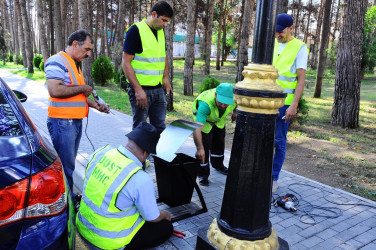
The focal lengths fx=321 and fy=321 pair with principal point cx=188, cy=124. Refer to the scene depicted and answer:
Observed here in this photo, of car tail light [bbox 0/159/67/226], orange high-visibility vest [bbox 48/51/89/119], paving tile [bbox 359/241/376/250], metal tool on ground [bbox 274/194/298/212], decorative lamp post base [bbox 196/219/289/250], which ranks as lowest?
paving tile [bbox 359/241/376/250]

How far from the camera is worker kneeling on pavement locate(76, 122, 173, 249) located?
8.09ft

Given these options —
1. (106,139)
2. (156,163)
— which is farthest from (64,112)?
Answer: (106,139)

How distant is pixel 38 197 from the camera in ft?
5.55

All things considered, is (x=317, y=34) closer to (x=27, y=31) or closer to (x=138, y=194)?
(x=27, y=31)

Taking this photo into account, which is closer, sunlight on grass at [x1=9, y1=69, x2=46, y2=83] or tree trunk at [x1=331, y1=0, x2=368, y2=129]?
tree trunk at [x1=331, y1=0, x2=368, y2=129]

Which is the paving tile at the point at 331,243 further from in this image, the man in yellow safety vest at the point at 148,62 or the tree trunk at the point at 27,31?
the tree trunk at the point at 27,31

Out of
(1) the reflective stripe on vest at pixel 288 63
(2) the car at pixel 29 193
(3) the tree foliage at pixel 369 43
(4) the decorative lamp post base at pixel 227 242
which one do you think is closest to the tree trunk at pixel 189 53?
(1) the reflective stripe on vest at pixel 288 63

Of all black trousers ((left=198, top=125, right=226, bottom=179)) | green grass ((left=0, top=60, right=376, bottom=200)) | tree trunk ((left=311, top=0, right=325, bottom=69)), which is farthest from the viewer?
tree trunk ((left=311, top=0, right=325, bottom=69))

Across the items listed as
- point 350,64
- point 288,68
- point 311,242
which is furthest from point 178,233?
point 350,64

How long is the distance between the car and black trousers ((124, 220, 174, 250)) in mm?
849

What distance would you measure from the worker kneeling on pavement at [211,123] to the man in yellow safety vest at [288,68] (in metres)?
0.69

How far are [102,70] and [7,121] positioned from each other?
14.8m

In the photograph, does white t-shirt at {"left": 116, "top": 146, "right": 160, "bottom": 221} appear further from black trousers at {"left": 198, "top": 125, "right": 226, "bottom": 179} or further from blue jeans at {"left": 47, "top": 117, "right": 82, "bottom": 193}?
black trousers at {"left": 198, "top": 125, "right": 226, "bottom": 179}

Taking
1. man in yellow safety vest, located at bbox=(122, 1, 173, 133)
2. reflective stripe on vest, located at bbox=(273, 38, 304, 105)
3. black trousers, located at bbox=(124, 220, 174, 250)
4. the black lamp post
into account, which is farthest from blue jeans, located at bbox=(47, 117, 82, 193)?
reflective stripe on vest, located at bbox=(273, 38, 304, 105)
